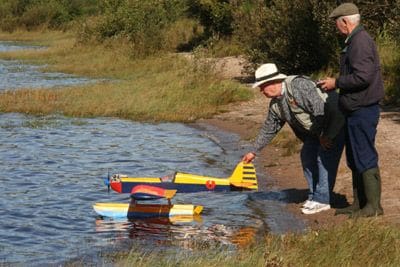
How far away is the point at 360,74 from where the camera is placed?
26.1 ft

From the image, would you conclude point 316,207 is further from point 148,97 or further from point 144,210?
point 148,97

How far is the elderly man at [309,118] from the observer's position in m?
8.50

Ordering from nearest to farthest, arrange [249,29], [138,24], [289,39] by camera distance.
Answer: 1. [289,39]
2. [249,29]
3. [138,24]

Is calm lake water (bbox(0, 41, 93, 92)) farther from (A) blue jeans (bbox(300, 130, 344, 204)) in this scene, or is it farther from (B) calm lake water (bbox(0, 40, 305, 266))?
(A) blue jeans (bbox(300, 130, 344, 204))

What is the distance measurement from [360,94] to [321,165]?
116cm

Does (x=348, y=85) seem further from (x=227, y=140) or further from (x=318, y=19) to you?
(x=318, y=19)

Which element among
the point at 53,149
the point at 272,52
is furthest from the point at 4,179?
the point at 272,52

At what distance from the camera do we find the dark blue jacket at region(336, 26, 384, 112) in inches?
314

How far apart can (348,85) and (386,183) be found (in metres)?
2.77

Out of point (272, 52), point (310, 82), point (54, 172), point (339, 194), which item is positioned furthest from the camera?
point (272, 52)

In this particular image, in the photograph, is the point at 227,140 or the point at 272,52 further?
the point at 272,52

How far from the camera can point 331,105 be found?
8523mm

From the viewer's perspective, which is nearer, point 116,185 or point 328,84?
point 328,84

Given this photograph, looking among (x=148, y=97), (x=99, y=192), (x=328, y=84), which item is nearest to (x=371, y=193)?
(x=328, y=84)
